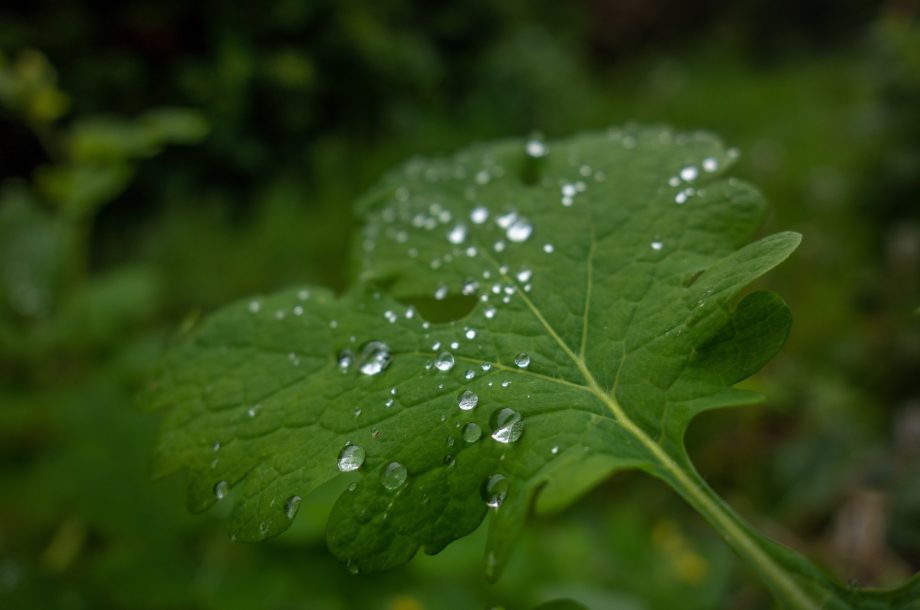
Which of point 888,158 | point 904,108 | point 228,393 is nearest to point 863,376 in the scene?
point 888,158

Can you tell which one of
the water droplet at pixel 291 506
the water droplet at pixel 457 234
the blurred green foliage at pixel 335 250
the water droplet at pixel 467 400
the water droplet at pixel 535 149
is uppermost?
the water droplet at pixel 535 149

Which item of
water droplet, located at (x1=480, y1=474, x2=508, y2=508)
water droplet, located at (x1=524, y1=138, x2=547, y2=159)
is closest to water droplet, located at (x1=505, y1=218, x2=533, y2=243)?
water droplet, located at (x1=524, y1=138, x2=547, y2=159)

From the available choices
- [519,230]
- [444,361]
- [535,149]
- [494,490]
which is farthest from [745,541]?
[535,149]

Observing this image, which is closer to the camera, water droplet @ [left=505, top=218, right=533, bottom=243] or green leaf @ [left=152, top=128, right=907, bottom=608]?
green leaf @ [left=152, top=128, right=907, bottom=608]

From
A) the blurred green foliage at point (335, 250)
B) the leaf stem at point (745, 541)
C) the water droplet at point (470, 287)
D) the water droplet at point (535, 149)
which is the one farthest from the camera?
the blurred green foliage at point (335, 250)

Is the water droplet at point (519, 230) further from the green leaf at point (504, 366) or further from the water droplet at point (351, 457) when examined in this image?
the water droplet at point (351, 457)

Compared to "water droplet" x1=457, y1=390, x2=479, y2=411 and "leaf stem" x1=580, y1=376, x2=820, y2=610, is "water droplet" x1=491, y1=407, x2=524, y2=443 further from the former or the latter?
"leaf stem" x1=580, y1=376, x2=820, y2=610

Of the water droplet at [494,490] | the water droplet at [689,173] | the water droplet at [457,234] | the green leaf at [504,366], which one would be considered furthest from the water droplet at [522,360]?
the water droplet at [689,173]
